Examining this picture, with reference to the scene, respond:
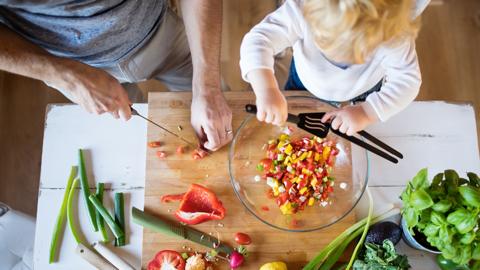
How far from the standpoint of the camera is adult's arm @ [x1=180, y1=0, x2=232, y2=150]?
45.8 inches

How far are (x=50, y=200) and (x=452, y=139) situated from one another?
1.23 m

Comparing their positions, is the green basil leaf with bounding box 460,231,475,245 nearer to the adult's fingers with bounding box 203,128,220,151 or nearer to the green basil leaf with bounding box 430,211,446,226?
the green basil leaf with bounding box 430,211,446,226

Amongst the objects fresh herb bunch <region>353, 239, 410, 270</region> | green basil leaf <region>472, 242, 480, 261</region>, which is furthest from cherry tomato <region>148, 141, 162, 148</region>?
green basil leaf <region>472, 242, 480, 261</region>

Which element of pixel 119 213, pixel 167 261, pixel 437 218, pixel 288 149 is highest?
pixel 288 149

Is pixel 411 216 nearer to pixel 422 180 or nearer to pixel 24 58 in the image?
pixel 422 180

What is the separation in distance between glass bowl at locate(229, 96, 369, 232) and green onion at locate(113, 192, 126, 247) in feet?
1.11

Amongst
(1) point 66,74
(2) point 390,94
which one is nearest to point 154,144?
(1) point 66,74

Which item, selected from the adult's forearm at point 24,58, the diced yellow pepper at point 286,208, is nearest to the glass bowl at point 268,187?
the diced yellow pepper at point 286,208

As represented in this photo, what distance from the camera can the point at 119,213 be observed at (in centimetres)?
116

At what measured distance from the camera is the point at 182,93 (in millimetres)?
1237

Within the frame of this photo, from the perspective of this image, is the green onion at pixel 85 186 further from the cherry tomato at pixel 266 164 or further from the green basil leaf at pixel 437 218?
the green basil leaf at pixel 437 218

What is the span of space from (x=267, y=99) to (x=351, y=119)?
226 millimetres

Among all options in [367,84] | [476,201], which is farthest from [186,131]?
[476,201]

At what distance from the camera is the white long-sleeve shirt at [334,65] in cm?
102
